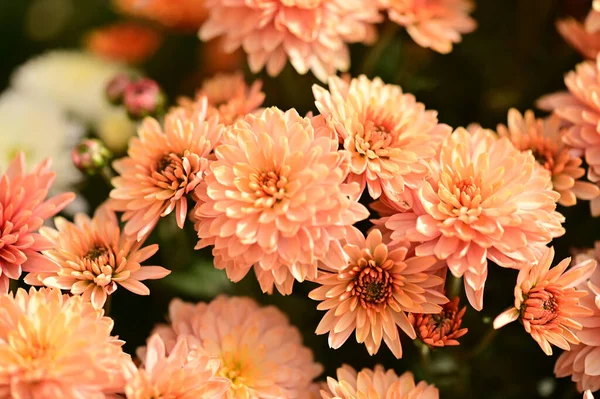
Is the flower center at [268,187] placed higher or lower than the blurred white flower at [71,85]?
higher

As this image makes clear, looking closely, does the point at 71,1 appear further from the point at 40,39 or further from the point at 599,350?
the point at 599,350

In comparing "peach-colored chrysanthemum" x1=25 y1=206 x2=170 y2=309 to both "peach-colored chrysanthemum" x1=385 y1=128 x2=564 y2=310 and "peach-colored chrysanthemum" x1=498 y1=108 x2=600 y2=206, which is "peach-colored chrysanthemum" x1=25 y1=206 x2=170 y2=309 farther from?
"peach-colored chrysanthemum" x1=498 y1=108 x2=600 y2=206

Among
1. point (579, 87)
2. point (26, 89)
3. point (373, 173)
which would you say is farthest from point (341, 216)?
point (26, 89)

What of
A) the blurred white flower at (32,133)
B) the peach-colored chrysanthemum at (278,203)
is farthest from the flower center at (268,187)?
the blurred white flower at (32,133)

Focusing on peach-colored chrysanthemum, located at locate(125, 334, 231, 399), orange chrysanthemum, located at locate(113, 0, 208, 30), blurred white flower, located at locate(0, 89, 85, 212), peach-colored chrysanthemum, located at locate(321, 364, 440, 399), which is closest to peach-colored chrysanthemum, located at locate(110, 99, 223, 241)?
peach-colored chrysanthemum, located at locate(125, 334, 231, 399)

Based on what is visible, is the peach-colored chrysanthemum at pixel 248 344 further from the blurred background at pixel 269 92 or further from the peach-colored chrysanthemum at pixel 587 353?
the peach-colored chrysanthemum at pixel 587 353

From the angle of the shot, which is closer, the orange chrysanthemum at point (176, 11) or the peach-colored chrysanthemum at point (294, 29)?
the peach-colored chrysanthemum at point (294, 29)

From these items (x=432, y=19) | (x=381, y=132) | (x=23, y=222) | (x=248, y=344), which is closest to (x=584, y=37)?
(x=432, y=19)
